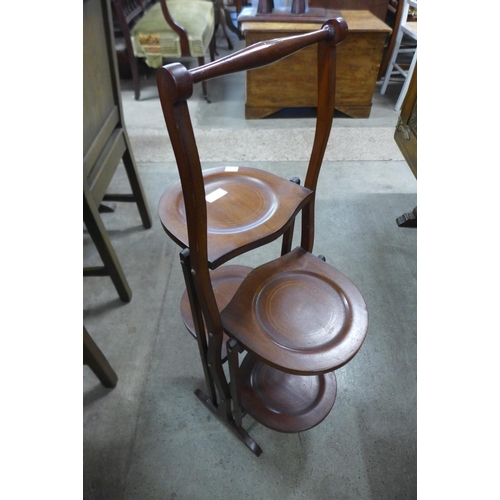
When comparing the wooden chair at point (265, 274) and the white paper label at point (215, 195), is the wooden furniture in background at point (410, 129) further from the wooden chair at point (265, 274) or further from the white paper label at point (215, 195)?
the white paper label at point (215, 195)

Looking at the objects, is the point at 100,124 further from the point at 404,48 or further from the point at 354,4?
the point at 404,48

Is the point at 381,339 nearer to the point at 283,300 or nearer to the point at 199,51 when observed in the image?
the point at 283,300

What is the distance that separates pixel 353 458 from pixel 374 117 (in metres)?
2.51

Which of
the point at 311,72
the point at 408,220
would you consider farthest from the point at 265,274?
the point at 311,72

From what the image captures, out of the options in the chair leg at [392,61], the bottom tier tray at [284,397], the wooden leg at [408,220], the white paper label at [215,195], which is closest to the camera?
the white paper label at [215,195]

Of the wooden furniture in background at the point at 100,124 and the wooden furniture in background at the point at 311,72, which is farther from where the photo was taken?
the wooden furniture in background at the point at 311,72

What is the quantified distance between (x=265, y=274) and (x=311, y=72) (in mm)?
2182

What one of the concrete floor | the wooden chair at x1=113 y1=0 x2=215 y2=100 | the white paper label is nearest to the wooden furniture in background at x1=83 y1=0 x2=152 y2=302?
the concrete floor

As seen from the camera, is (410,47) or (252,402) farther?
(410,47)

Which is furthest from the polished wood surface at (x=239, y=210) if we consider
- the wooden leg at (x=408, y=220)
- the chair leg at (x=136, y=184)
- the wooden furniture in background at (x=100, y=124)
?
the wooden leg at (x=408, y=220)

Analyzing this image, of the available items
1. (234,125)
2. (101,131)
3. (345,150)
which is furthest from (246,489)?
(234,125)

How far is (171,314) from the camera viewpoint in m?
1.43

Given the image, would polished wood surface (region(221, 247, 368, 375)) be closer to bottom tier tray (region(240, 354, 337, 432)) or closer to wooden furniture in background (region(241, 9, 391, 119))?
bottom tier tray (region(240, 354, 337, 432))

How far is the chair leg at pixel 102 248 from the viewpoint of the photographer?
1.11m
